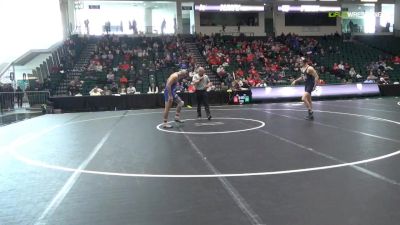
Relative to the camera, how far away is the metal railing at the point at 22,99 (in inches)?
738

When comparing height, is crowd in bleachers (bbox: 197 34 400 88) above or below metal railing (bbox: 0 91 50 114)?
above

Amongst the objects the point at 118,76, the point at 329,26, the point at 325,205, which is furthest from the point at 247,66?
the point at 325,205

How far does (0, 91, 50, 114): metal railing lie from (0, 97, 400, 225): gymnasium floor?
9024 mm

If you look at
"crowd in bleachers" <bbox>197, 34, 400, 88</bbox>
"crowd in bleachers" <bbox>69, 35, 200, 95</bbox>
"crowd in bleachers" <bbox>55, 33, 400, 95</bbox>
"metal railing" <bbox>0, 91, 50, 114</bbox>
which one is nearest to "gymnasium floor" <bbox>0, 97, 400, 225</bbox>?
"metal railing" <bbox>0, 91, 50, 114</bbox>

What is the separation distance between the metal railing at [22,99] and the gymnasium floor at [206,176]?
355 inches

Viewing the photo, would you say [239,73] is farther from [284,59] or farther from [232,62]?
[284,59]

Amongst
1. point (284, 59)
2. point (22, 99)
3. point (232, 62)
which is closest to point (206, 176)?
point (22, 99)

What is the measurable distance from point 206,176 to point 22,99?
1660cm

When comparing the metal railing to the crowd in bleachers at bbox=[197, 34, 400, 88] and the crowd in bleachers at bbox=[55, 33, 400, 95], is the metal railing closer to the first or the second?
the crowd in bleachers at bbox=[55, 33, 400, 95]

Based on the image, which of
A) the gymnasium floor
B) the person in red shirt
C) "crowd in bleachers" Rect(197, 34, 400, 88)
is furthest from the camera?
"crowd in bleachers" Rect(197, 34, 400, 88)

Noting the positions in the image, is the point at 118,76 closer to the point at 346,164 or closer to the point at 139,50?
the point at 139,50

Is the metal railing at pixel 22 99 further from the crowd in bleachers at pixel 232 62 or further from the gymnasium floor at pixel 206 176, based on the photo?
the gymnasium floor at pixel 206 176

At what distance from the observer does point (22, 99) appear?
20.0 m

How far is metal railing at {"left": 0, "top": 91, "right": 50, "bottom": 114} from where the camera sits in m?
18.8
